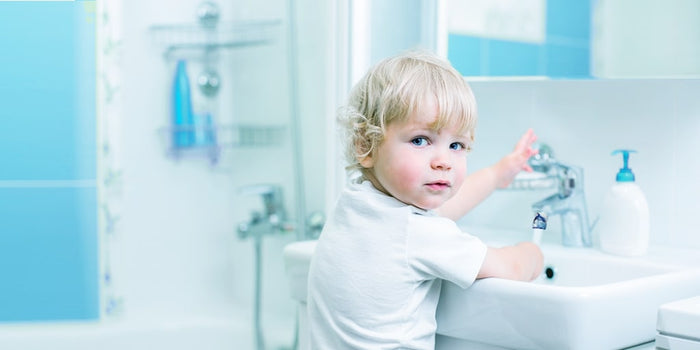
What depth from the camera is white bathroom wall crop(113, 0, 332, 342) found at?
220 cm

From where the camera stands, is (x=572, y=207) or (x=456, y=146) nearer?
(x=456, y=146)

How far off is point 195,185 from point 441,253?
55.9 inches

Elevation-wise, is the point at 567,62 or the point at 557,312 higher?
the point at 567,62

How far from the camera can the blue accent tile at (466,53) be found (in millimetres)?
1730

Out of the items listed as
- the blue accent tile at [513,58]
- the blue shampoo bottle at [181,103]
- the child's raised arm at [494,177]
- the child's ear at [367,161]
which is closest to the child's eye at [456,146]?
the child's ear at [367,161]

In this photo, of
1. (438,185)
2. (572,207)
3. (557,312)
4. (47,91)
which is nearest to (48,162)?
(47,91)

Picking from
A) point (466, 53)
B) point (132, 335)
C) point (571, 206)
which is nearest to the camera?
point (571, 206)

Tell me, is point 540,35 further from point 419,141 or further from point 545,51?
point 419,141

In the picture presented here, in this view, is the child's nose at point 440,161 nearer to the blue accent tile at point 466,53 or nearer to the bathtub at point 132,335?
the blue accent tile at point 466,53

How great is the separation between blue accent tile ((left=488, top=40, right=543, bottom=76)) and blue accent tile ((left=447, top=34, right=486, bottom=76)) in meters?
0.03

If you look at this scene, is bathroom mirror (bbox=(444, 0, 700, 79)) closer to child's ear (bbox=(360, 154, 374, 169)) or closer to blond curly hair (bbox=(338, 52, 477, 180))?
blond curly hair (bbox=(338, 52, 477, 180))

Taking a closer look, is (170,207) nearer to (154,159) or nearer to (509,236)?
(154,159)

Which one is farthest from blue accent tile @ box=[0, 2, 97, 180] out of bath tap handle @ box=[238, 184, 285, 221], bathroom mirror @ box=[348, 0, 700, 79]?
bathroom mirror @ box=[348, 0, 700, 79]

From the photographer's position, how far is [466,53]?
1.74 meters
